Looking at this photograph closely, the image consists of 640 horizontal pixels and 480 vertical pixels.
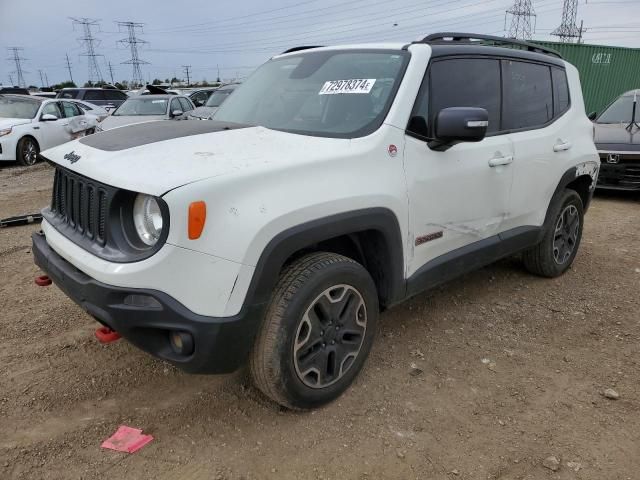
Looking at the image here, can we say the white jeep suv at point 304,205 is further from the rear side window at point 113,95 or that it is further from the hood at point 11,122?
the rear side window at point 113,95

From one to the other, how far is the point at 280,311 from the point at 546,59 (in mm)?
3243

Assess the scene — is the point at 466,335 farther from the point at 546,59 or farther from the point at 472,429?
the point at 546,59

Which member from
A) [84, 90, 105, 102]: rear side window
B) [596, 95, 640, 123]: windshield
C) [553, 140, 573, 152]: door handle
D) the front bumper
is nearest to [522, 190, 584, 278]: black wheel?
[553, 140, 573, 152]: door handle

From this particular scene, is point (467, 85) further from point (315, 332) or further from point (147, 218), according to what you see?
point (147, 218)

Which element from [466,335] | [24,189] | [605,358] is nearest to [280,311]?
[466,335]

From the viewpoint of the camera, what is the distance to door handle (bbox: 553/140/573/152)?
4132mm

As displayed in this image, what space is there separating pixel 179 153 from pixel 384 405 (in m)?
1.69

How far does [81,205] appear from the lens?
2.63 meters

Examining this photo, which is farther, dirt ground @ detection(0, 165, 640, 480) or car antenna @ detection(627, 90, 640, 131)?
car antenna @ detection(627, 90, 640, 131)

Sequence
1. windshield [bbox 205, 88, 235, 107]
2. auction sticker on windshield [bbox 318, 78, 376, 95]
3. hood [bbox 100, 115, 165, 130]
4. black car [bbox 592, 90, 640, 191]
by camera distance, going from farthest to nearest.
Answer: windshield [bbox 205, 88, 235, 107]
hood [bbox 100, 115, 165, 130]
black car [bbox 592, 90, 640, 191]
auction sticker on windshield [bbox 318, 78, 376, 95]

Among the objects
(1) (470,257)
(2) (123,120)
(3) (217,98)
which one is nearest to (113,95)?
(3) (217,98)

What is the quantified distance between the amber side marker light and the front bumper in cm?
29

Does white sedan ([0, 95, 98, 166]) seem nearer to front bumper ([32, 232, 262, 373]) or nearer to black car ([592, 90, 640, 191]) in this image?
front bumper ([32, 232, 262, 373])

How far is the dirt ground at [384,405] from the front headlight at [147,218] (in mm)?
1030
